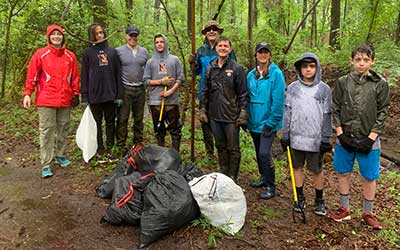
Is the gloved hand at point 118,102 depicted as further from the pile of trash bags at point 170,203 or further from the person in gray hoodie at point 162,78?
the pile of trash bags at point 170,203

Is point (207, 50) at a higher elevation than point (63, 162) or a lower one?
higher

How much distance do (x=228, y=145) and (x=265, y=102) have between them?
79 centimetres

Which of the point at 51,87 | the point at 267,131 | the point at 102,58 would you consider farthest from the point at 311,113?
the point at 51,87

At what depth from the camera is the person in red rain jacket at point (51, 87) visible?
5457mm

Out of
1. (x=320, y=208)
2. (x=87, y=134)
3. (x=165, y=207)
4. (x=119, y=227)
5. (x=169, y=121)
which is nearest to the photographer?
(x=165, y=207)

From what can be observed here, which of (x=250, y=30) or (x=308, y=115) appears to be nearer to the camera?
(x=308, y=115)

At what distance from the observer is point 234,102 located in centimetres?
504

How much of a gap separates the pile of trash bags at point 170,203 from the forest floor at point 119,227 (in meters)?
0.13

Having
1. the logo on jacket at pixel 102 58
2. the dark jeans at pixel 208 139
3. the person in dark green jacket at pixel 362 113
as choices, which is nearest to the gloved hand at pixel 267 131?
the person in dark green jacket at pixel 362 113

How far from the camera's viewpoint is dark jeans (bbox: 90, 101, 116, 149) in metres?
5.93

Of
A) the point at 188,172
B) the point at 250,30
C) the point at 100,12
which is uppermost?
the point at 100,12

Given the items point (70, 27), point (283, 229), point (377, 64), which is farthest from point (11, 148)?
point (377, 64)

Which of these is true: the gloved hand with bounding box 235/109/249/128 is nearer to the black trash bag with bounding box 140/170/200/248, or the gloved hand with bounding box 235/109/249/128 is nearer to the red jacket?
the black trash bag with bounding box 140/170/200/248

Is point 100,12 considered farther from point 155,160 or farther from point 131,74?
point 155,160
